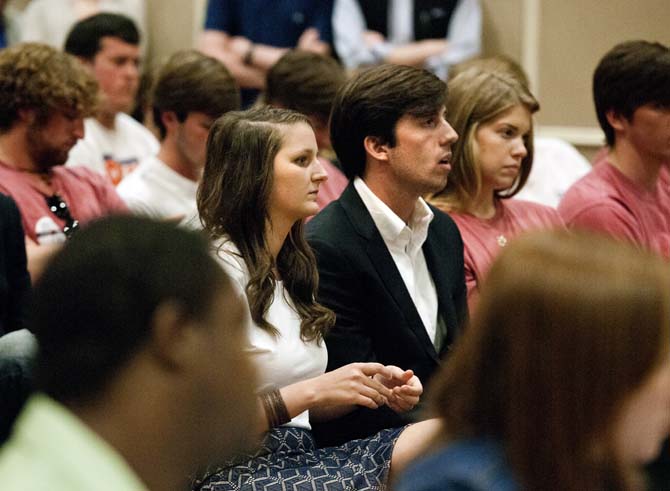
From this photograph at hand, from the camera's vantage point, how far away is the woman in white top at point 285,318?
2037mm

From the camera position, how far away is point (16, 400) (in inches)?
73.8

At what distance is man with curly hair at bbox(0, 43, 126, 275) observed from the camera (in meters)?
2.75

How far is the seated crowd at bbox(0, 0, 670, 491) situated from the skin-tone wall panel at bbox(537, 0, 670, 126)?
0.43 metres

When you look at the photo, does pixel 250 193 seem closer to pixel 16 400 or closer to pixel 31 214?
pixel 16 400

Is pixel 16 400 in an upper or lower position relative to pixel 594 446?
lower

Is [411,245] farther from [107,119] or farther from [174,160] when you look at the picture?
[107,119]

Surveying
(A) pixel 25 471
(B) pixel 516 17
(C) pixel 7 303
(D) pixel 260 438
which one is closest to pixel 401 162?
(D) pixel 260 438

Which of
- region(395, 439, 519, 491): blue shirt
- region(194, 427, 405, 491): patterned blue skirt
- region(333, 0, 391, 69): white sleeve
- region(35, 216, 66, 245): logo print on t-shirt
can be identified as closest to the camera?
region(395, 439, 519, 491): blue shirt

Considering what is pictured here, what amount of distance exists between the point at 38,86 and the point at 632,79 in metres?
1.59

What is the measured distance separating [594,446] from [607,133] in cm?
213

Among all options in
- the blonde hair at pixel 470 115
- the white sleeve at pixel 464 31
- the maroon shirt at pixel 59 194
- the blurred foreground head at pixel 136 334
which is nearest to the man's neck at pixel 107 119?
the maroon shirt at pixel 59 194

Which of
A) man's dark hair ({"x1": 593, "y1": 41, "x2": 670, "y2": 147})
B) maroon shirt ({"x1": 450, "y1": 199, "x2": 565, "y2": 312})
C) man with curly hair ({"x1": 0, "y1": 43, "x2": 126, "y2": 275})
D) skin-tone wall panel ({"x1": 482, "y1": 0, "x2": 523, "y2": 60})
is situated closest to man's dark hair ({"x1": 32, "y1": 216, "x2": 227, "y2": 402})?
maroon shirt ({"x1": 450, "y1": 199, "x2": 565, "y2": 312})

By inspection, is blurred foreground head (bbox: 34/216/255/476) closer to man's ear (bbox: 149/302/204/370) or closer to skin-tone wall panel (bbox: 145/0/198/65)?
man's ear (bbox: 149/302/204/370)

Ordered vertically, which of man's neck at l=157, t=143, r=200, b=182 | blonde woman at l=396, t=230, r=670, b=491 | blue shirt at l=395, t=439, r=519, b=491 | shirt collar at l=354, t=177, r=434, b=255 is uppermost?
blonde woman at l=396, t=230, r=670, b=491
